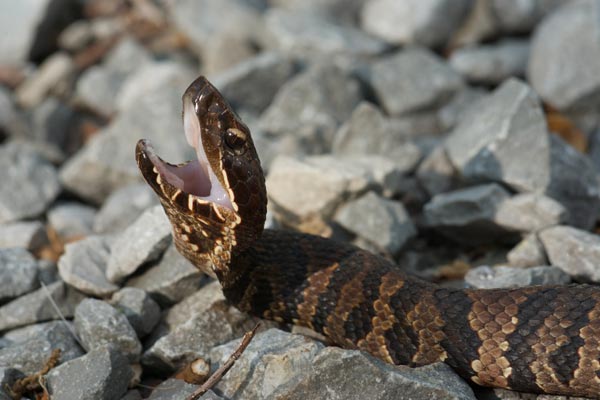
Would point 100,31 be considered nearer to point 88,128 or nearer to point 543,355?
point 88,128

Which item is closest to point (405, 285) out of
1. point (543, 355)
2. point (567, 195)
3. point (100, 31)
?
point (543, 355)

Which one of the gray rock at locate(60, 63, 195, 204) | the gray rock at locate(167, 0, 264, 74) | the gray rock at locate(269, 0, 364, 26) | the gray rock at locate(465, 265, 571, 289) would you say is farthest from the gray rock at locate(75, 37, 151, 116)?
the gray rock at locate(465, 265, 571, 289)

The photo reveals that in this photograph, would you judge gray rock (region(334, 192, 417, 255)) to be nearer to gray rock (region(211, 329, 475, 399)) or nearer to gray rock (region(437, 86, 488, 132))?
gray rock (region(211, 329, 475, 399))

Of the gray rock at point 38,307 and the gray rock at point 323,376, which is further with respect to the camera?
the gray rock at point 38,307

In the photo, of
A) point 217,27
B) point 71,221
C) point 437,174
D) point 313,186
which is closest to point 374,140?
point 437,174

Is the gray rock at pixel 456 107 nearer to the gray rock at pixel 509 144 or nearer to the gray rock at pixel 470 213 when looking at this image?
the gray rock at pixel 509 144

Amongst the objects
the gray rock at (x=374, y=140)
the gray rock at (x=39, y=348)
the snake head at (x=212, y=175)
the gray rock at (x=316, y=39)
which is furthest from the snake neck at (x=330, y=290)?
the gray rock at (x=316, y=39)

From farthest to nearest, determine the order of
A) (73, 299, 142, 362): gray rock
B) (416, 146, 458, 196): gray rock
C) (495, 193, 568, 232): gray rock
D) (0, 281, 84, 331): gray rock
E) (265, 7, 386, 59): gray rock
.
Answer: (265, 7, 386, 59): gray rock < (416, 146, 458, 196): gray rock < (495, 193, 568, 232): gray rock < (0, 281, 84, 331): gray rock < (73, 299, 142, 362): gray rock
